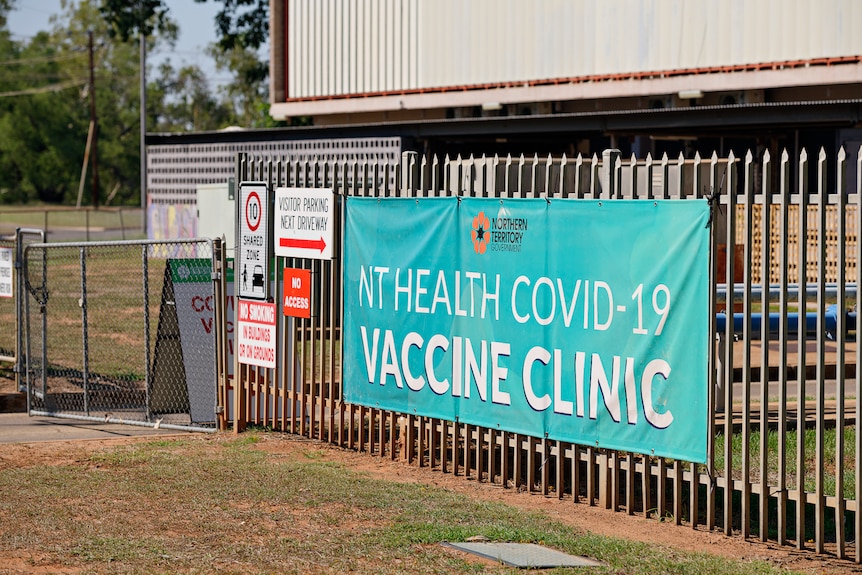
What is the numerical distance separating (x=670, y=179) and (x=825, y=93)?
1534cm

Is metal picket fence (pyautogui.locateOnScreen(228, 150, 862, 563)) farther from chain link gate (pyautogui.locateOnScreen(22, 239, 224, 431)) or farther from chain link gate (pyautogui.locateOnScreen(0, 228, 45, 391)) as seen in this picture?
chain link gate (pyautogui.locateOnScreen(0, 228, 45, 391))

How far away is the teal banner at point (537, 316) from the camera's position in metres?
7.71

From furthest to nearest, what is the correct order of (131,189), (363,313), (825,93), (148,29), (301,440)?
(131,189), (148,29), (825,93), (301,440), (363,313)

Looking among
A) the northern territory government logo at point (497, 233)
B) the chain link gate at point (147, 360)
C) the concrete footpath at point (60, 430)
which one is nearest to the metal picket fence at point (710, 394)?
the northern territory government logo at point (497, 233)

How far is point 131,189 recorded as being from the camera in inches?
4104

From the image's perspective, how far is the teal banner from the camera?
771 cm

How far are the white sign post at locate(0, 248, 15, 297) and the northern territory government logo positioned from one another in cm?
790

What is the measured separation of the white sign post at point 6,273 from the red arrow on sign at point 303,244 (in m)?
5.38

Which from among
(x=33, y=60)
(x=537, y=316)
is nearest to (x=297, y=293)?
(x=537, y=316)

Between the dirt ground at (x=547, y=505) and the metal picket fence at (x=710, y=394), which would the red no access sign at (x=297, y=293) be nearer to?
the metal picket fence at (x=710, y=394)

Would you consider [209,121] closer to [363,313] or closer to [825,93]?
[825,93]

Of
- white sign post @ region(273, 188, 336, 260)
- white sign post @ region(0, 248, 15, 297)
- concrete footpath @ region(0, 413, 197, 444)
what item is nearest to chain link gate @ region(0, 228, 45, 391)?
white sign post @ region(0, 248, 15, 297)

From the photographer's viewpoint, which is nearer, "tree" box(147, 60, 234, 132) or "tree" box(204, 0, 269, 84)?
"tree" box(204, 0, 269, 84)

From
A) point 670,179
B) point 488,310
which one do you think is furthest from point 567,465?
point 670,179
